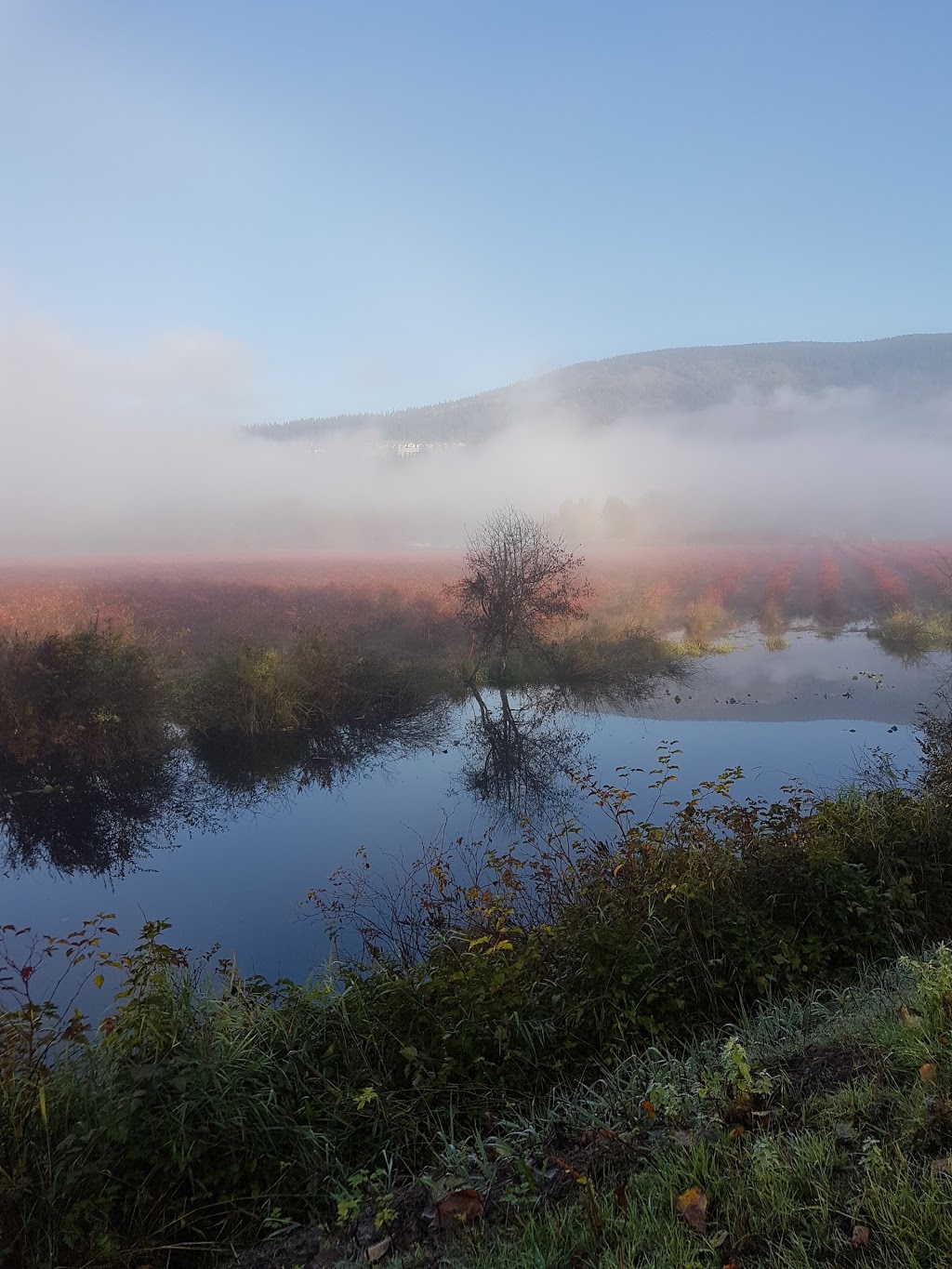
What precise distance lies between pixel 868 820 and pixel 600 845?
7.10ft

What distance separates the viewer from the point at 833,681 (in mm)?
17250

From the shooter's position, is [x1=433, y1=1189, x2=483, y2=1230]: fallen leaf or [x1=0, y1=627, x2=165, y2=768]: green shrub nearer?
[x1=433, y1=1189, x2=483, y2=1230]: fallen leaf

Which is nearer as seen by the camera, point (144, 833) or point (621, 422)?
point (144, 833)

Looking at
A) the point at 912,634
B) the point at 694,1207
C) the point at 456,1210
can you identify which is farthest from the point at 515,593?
the point at 694,1207

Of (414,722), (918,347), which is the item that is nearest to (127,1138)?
(414,722)

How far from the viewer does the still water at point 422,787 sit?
8.14 m

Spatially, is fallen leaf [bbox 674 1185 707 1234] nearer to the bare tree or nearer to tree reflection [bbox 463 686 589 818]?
tree reflection [bbox 463 686 589 818]

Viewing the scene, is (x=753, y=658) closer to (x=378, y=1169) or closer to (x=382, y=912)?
(x=382, y=912)

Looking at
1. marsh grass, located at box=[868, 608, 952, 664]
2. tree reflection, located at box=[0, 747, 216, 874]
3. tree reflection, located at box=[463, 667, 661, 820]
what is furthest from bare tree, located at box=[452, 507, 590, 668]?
marsh grass, located at box=[868, 608, 952, 664]

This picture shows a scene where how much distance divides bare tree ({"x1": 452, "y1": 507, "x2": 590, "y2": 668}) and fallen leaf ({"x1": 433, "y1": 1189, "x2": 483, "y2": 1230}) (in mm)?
16756

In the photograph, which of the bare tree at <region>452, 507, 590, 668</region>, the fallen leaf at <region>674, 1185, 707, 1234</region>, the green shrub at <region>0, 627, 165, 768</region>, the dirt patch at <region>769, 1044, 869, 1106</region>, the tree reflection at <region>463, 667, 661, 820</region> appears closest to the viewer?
the fallen leaf at <region>674, 1185, 707, 1234</region>

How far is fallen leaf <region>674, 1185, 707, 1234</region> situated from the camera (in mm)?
2191

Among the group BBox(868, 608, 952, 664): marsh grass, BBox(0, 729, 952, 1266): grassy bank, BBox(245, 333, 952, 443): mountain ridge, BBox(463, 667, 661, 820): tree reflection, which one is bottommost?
BBox(868, 608, 952, 664): marsh grass

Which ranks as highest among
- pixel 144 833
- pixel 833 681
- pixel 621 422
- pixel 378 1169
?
pixel 621 422
